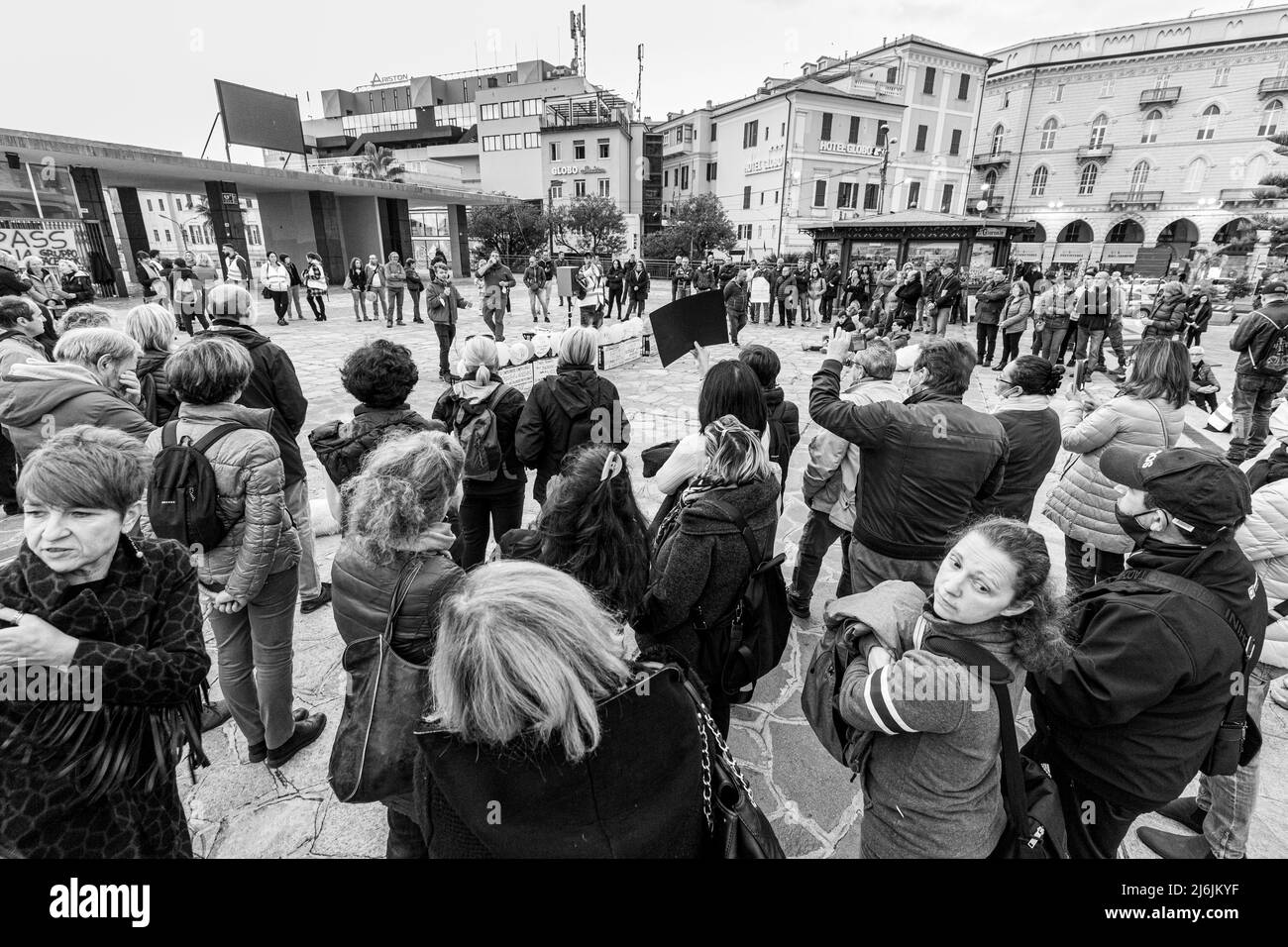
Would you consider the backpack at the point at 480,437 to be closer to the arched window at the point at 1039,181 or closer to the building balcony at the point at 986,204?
the building balcony at the point at 986,204

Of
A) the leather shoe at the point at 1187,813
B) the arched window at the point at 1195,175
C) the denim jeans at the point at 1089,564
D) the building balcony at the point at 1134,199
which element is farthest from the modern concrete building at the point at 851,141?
the leather shoe at the point at 1187,813

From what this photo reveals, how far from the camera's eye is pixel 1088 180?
147ft

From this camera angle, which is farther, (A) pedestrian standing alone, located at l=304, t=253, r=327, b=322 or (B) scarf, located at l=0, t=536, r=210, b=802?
(A) pedestrian standing alone, located at l=304, t=253, r=327, b=322

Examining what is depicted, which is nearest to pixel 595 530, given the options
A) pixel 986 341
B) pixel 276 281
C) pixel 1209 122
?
pixel 986 341

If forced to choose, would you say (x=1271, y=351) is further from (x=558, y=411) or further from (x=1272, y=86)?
(x=1272, y=86)

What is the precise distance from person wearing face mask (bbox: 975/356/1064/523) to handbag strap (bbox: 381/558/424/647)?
2954 mm

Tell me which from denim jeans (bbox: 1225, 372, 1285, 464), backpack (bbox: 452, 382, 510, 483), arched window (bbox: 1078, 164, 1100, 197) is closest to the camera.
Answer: backpack (bbox: 452, 382, 510, 483)

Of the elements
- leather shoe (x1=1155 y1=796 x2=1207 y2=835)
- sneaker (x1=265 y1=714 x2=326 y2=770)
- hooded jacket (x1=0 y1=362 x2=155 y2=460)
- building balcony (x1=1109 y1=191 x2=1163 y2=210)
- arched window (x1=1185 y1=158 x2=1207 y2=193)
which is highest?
arched window (x1=1185 y1=158 x2=1207 y2=193)

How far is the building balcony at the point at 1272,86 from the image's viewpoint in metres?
37.7

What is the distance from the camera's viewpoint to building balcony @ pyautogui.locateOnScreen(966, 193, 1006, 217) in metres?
48.2

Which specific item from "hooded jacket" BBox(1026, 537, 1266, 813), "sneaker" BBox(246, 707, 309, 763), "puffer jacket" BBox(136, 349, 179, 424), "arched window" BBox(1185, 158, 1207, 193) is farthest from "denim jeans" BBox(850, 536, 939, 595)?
"arched window" BBox(1185, 158, 1207, 193)

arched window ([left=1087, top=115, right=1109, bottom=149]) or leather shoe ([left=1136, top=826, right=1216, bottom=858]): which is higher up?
arched window ([left=1087, top=115, right=1109, bottom=149])

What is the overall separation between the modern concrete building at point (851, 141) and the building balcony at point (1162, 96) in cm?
1104

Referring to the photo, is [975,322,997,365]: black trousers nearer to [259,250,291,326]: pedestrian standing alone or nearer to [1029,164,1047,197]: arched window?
[259,250,291,326]: pedestrian standing alone
